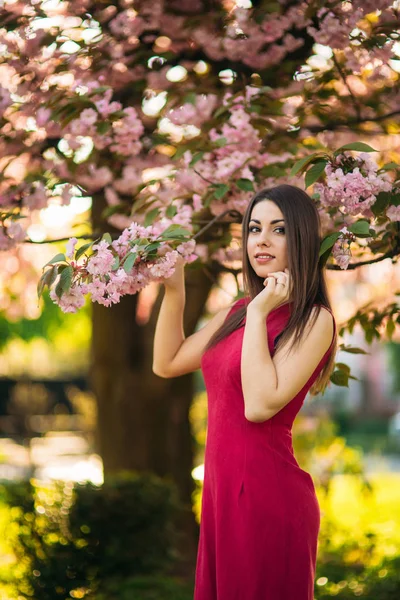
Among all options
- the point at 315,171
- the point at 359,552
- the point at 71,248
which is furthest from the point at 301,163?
the point at 359,552

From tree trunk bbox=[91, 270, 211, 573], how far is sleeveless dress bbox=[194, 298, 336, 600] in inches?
112

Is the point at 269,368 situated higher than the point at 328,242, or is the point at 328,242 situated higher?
the point at 328,242

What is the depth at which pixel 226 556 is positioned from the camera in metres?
2.31

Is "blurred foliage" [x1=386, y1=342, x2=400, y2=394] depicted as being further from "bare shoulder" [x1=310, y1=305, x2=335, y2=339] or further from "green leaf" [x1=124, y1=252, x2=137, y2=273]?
"green leaf" [x1=124, y1=252, x2=137, y2=273]

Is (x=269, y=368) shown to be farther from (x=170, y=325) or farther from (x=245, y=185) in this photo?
(x=245, y=185)

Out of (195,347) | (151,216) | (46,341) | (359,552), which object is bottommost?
(46,341)

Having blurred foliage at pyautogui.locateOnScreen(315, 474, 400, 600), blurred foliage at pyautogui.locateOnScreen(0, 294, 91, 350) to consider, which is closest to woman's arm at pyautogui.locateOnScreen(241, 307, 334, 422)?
blurred foliage at pyautogui.locateOnScreen(315, 474, 400, 600)

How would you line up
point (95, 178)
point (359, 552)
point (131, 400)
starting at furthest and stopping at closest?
point (359, 552) < point (131, 400) < point (95, 178)

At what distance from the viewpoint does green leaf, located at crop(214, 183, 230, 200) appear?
287cm

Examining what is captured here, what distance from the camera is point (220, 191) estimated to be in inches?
114

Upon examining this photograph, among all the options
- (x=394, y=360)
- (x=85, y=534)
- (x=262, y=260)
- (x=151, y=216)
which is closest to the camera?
(x=262, y=260)

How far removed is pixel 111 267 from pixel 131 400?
9.96 ft

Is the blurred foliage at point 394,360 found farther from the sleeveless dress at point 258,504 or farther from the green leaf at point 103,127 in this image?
the sleeveless dress at point 258,504

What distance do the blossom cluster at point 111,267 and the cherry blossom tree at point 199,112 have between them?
16 cm
